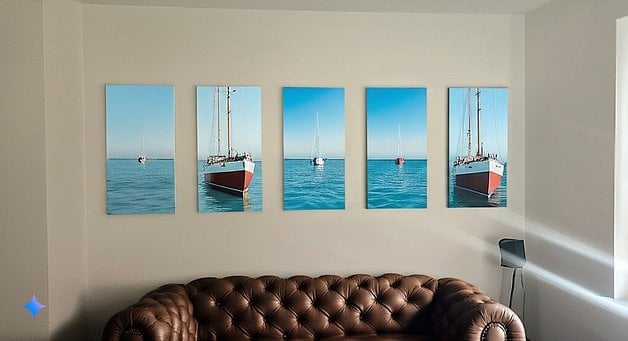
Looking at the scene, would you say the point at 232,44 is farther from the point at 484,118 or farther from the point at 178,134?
the point at 484,118

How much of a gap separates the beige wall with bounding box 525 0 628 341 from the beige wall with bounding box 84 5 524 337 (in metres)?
0.18

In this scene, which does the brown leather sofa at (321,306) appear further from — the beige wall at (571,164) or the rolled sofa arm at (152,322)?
the beige wall at (571,164)

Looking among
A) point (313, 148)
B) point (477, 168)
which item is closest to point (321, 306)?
point (313, 148)

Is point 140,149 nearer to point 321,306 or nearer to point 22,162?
point 22,162

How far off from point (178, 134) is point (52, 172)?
94 cm

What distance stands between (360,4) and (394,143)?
98 centimetres

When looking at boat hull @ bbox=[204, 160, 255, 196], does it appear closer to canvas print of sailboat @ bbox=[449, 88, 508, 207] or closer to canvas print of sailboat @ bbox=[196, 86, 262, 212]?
canvas print of sailboat @ bbox=[196, 86, 262, 212]

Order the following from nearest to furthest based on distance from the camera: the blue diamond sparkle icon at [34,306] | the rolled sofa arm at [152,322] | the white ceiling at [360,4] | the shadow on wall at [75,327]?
1. the rolled sofa arm at [152,322]
2. the blue diamond sparkle icon at [34,306]
3. the shadow on wall at [75,327]
4. the white ceiling at [360,4]

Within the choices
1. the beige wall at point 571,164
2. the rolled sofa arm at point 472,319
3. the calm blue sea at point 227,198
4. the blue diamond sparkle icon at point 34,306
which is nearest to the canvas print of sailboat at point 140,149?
the calm blue sea at point 227,198

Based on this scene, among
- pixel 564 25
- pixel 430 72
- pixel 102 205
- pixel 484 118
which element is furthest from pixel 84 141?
pixel 564 25

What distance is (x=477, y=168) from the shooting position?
4.79 meters

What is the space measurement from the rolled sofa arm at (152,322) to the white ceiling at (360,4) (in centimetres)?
191

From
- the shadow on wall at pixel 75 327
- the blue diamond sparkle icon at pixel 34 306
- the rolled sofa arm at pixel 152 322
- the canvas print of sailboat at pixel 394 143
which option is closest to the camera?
the rolled sofa arm at pixel 152 322

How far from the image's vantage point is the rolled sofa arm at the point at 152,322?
3.64 metres
